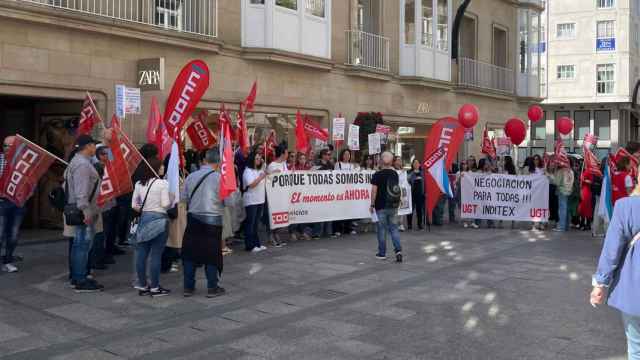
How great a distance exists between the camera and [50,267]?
9742 millimetres

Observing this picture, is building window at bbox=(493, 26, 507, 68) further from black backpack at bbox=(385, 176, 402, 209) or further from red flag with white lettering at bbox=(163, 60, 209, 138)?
red flag with white lettering at bbox=(163, 60, 209, 138)

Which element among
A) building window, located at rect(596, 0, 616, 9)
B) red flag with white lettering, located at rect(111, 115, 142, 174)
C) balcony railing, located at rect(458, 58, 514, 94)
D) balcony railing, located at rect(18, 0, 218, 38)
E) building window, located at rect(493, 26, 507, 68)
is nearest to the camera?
red flag with white lettering, located at rect(111, 115, 142, 174)

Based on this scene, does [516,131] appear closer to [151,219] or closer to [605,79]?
[151,219]

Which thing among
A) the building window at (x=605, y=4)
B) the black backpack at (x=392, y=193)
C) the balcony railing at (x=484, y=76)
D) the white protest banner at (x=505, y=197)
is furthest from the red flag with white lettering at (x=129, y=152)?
the building window at (x=605, y=4)

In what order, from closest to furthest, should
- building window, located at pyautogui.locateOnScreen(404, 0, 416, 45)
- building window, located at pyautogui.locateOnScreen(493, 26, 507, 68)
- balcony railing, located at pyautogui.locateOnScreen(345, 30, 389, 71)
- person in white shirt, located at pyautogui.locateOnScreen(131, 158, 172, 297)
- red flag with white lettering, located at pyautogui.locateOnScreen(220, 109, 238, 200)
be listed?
1. person in white shirt, located at pyautogui.locateOnScreen(131, 158, 172, 297)
2. red flag with white lettering, located at pyautogui.locateOnScreen(220, 109, 238, 200)
3. balcony railing, located at pyautogui.locateOnScreen(345, 30, 389, 71)
4. building window, located at pyautogui.locateOnScreen(404, 0, 416, 45)
5. building window, located at pyautogui.locateOnScreen(493, 26, 507, 68)

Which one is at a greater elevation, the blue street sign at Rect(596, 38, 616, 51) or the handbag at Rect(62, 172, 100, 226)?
the blue street sign at Rect(596, 38, 616, 51)

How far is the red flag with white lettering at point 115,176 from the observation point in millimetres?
8266

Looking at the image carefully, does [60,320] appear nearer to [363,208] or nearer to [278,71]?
[363,208]

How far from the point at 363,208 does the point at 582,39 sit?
4188 cm

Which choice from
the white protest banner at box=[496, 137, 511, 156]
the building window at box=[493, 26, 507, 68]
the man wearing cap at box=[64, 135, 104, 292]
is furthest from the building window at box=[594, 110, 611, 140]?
the man wearing cap at box=[64, 135, 104, 292]

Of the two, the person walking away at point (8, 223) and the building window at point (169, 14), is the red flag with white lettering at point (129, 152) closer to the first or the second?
the person walking away at point (8, 223)

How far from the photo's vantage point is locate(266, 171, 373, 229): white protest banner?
1230 centimetres

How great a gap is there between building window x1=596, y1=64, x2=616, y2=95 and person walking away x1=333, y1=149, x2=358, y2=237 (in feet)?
134

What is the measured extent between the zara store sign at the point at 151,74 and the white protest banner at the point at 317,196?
329 cm
